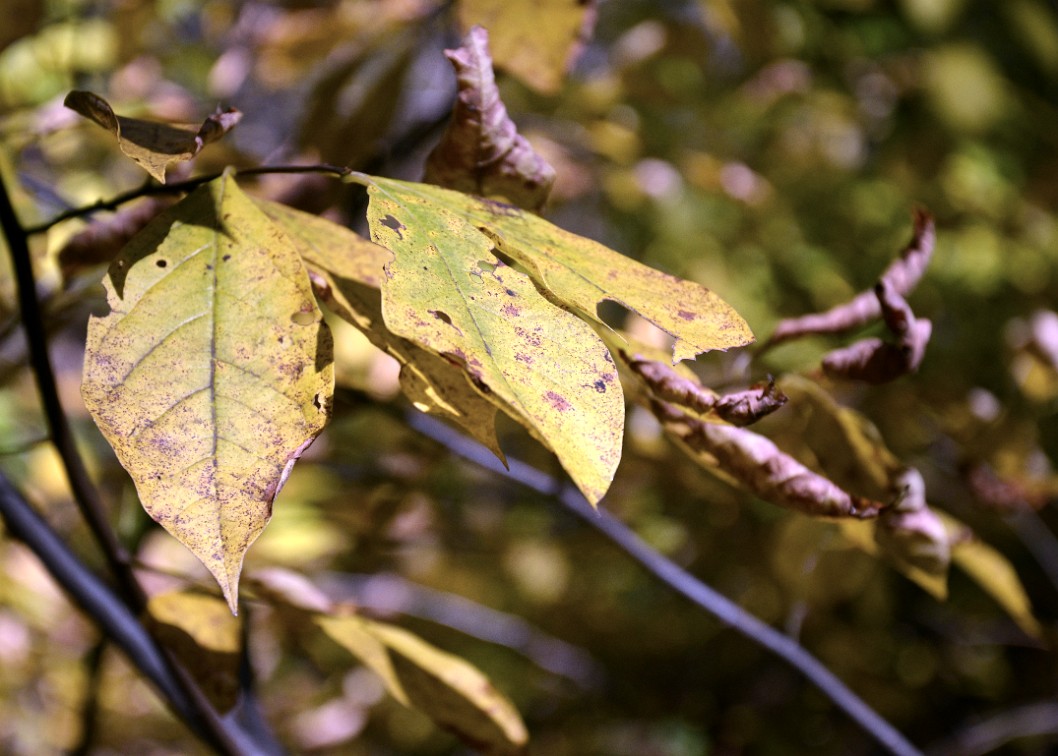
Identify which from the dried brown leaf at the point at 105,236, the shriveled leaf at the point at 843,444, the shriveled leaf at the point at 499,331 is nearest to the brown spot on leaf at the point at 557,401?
the shriveled leaf at the point at 499,331

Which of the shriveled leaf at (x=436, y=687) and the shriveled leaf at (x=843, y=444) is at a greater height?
the shriveled leaf at (x=843, y=444)

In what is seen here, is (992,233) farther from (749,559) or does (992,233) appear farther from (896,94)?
(749,559)

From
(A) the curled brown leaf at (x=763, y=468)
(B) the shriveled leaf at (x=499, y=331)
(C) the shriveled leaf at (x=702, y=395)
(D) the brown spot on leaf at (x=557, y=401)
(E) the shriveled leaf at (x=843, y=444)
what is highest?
(B) the shriveled leaf at (x=499, y=331)

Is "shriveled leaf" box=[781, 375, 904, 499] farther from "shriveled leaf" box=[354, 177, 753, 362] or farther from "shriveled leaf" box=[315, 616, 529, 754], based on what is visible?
"shriveled leaf" box=[315, 616, 529, 754]

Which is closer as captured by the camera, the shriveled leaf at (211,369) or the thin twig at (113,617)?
the shriveled leaf at (211,369)

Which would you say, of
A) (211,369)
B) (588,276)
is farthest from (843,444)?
(211,369)

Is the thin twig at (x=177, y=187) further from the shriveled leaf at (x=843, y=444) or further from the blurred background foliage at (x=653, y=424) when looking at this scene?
the blurred background foliage at (x=653, y=424)
